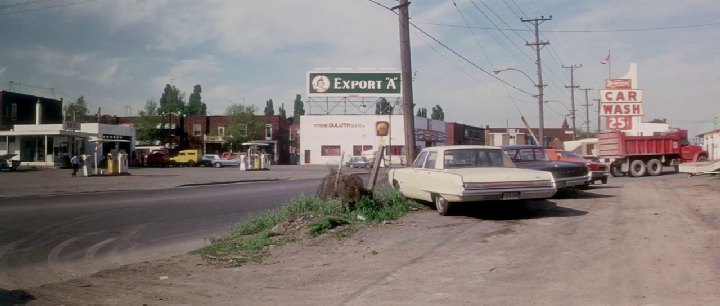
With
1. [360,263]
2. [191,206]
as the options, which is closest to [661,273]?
[360,263]

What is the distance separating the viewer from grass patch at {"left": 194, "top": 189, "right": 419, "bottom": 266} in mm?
7430

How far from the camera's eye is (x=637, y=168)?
82.2 feet

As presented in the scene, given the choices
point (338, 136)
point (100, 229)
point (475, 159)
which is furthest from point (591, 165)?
point (338, 136)

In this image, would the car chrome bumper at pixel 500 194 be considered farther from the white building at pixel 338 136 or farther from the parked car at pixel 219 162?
the white building at pixel 338 136

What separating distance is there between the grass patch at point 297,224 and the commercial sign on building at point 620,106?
67.2 ft

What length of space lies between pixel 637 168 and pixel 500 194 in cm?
1919

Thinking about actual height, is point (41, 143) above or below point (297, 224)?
above

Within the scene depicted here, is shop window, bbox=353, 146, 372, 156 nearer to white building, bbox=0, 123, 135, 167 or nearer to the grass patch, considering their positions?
white building, bbox=0, 123, 135, 167

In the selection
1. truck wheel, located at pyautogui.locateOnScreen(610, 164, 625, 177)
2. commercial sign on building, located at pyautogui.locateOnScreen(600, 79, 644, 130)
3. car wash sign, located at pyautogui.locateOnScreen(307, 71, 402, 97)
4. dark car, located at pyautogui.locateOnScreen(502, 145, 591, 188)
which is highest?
car wash sign, located at pyautogui.locateOnScreen(307, 71, 402, 97)

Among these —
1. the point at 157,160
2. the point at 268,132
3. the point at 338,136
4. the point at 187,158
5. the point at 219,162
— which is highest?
the point at 268,132

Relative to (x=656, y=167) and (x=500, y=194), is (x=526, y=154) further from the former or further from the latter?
(x=656, y=167)

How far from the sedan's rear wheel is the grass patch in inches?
29.6

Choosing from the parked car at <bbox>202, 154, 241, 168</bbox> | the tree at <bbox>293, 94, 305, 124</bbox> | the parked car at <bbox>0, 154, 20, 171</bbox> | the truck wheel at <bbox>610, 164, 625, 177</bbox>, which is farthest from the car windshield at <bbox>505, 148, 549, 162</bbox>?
the tree at <bbox>293, 94, 305, 124</bbox>

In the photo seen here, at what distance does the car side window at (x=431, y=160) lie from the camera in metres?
10.8
